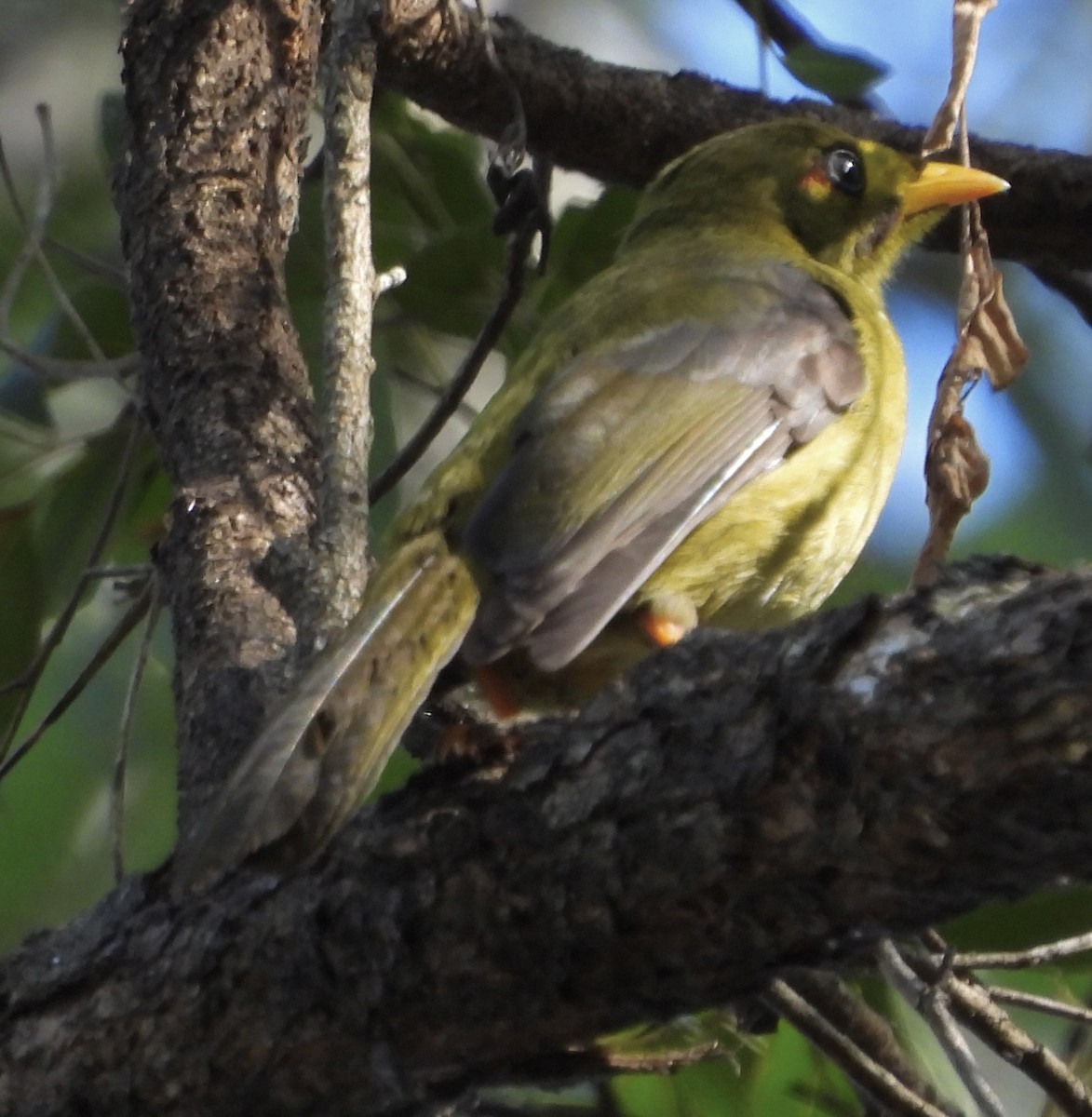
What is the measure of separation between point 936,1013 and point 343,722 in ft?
3.01

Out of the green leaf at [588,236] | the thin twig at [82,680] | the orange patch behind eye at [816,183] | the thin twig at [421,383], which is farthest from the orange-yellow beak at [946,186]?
the thin twig at [82,680]

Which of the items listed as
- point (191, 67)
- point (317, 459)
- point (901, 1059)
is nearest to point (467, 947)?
point (901, 1059)

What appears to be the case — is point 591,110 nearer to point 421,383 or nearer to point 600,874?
point 421,383

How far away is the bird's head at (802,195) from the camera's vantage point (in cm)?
450

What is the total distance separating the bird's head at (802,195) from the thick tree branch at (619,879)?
266 centimetres

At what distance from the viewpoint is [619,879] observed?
6.54ft

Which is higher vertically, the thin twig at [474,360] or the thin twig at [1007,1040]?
the thin twig at [474,360]

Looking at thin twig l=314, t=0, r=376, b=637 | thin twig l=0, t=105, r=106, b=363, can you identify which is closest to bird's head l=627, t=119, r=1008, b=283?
thin twig l=314, t=0, r=376, b=637

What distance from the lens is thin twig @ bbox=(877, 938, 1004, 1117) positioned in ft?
7.76

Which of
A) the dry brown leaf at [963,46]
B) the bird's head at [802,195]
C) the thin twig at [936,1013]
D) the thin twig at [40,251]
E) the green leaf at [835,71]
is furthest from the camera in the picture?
the bird's head at [802,195]

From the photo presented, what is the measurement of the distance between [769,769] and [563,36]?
5931mm

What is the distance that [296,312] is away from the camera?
4.34m

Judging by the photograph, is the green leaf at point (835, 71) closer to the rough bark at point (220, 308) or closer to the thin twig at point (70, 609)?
the rough bark at point (220, 308)

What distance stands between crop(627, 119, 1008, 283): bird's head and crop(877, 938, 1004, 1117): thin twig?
2.46m
